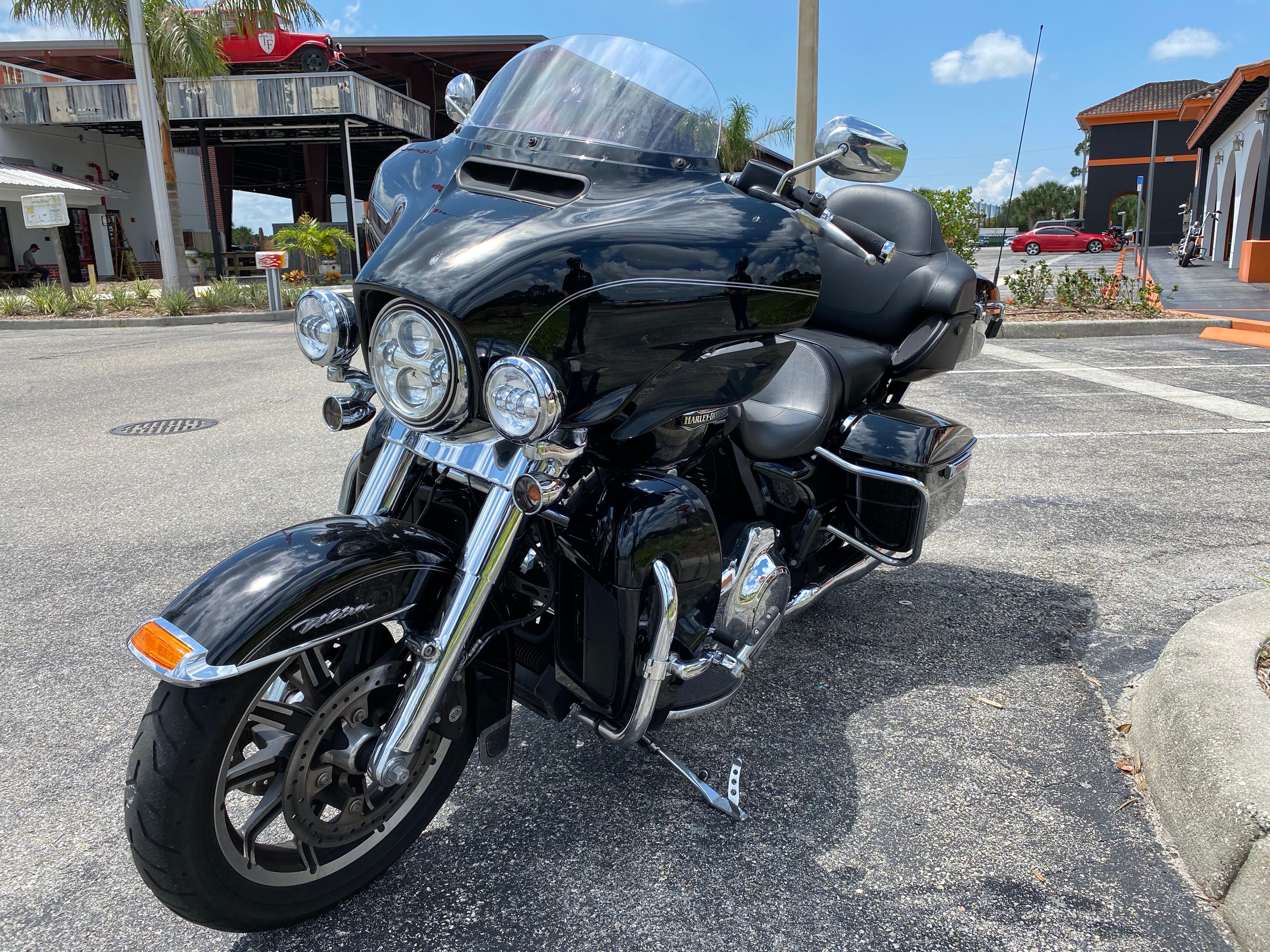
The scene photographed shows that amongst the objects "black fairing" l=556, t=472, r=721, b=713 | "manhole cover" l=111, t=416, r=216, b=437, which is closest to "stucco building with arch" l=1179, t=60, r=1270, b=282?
"manhole cover" l=111, t=416, r=216, b=437

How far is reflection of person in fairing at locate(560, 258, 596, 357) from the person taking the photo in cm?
186

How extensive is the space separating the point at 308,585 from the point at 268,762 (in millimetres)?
466

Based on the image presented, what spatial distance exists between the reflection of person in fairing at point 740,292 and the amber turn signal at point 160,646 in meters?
1.32

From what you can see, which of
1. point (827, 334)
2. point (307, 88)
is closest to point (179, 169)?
point (307, 88)

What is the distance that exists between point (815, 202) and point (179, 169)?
40273 mm

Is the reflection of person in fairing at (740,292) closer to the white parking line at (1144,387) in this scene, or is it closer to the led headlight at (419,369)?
the led headlight at (419,369)

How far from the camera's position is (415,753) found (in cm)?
213

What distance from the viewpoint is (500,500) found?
1949 mm

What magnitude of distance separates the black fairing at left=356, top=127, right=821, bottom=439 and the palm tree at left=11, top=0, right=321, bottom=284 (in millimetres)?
19244

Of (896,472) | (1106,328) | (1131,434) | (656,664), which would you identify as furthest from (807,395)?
(1106,328)

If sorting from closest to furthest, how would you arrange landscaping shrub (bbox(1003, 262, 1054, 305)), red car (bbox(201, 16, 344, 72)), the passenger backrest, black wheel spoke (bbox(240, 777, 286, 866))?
black wheel spoke (bbox(240, 777, 286, 866))
the passenger backrest
landscaping shrub (bbox(1003, 262, 1054, 305))
red car (bbox(201, 16, 344, 72))

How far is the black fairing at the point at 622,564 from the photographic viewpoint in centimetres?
210

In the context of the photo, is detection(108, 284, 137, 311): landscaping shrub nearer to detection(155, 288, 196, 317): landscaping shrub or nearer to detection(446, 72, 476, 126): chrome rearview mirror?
detection(155, 288, 196, 317): landscaping shrub

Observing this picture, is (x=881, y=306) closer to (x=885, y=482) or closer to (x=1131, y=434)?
(x=885, y=482)
